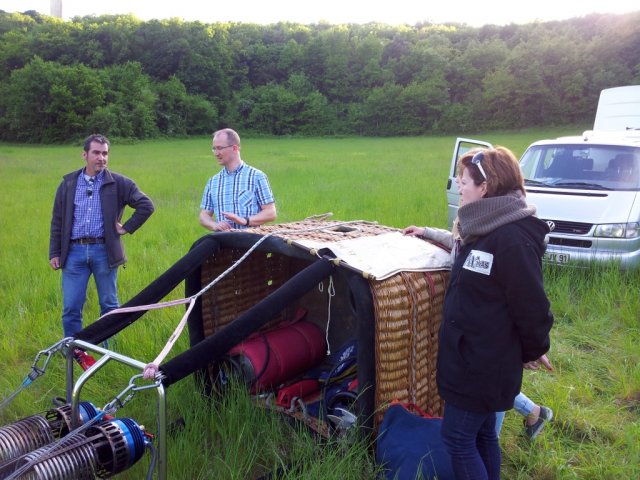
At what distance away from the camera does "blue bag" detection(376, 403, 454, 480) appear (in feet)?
8.58

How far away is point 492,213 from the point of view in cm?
228

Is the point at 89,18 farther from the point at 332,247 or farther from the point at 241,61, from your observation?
the point at 332,247

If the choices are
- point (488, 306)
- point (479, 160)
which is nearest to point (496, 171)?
point (479, 160)

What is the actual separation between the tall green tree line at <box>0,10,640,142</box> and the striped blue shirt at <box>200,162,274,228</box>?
48.4m

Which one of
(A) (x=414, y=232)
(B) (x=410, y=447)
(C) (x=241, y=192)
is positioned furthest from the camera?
(C) (x=241, y=192)

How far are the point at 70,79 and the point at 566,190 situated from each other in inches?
2164

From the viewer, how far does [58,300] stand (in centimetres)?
613

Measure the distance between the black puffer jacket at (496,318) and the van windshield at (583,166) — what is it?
5331mm

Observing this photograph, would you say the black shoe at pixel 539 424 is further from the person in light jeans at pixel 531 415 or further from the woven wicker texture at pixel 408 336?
the woven wicker texture at pixel 408 336

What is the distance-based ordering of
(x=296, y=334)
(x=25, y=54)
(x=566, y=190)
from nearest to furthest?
(x=296, y=334), (x=566, y=190), (x=25, y=54)

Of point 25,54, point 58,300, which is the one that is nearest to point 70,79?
point 25,54

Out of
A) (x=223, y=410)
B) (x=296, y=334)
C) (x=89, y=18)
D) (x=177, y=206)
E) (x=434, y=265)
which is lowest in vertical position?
(x=177, y=206)

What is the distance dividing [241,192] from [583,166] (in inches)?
197

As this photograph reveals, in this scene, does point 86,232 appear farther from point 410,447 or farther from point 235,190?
point 410,447
